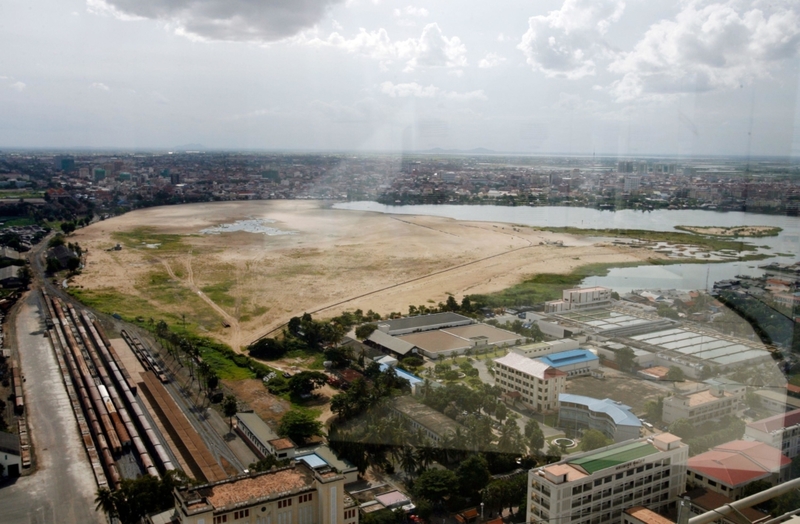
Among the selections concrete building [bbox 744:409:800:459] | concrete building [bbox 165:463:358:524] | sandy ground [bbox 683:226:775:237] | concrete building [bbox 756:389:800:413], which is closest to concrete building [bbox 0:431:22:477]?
concrete building [bbox 165:463:358:524]

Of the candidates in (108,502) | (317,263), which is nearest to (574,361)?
(108,502)

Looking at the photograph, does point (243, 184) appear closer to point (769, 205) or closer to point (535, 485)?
point (769, 205)

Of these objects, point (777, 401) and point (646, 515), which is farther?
point (777, 401)

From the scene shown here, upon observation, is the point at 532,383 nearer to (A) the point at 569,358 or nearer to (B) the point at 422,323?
(A) the point at 569,358

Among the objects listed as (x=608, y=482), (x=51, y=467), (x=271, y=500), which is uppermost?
(x=271, y=500)

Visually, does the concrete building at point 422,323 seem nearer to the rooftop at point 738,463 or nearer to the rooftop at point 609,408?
the rooftop at point 609,408

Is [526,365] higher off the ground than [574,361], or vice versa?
[526,365]
